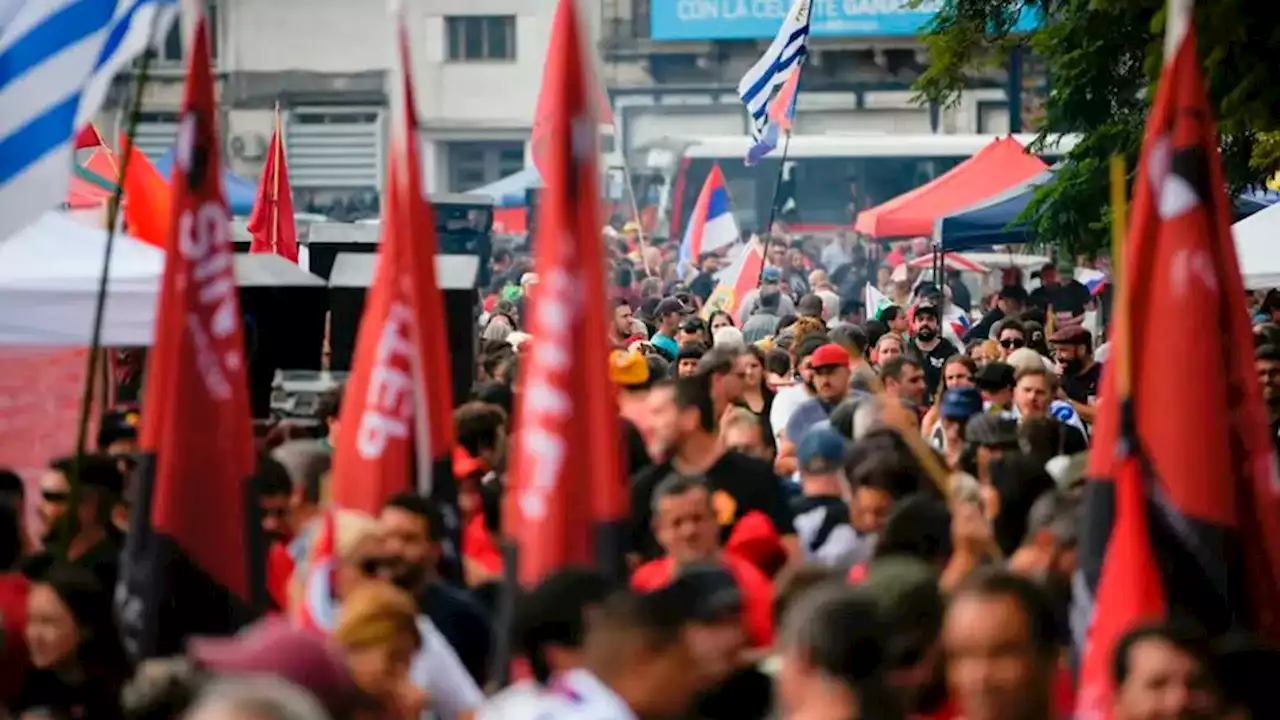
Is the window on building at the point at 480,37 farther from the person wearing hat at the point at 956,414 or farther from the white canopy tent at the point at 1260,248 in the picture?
the person wearing hat at the point at 956,414

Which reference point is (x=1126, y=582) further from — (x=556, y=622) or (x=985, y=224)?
(x=985, y=224)

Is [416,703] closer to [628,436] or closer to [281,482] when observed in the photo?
[281,482]

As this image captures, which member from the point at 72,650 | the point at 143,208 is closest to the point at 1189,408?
the point at 72,650

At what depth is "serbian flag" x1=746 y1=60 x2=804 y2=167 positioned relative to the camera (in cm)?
2223

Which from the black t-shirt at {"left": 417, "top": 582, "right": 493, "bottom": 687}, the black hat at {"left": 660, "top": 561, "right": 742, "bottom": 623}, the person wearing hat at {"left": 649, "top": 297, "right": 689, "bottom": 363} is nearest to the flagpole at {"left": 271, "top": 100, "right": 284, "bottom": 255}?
the person wearing hat at {"left": 649, "top": 297, "right": 689, "bottom": 363}

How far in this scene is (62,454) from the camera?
11227mm

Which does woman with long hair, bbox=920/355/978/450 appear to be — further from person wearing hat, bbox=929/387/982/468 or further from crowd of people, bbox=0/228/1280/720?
person wearing hat, bbox=929/387/982/468

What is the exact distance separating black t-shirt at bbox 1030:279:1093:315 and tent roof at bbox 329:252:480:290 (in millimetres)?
10148

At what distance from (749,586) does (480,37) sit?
51067 mm

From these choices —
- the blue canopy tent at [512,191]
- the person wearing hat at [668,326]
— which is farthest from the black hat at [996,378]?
the blue canopy tent at [512,191]

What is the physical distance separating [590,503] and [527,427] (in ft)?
0.84

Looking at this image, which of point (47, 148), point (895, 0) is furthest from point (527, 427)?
point (895, 0)

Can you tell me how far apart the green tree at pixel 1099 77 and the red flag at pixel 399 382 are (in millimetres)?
5214

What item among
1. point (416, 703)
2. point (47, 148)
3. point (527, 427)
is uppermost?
point (47, 148)
